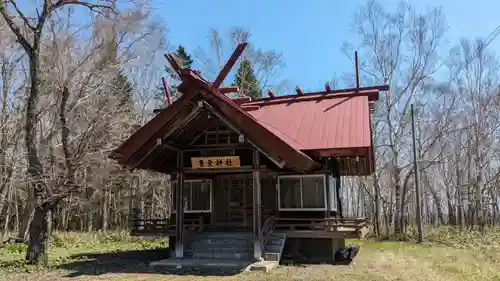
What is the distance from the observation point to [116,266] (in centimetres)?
1331

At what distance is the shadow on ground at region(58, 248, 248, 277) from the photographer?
39.1ft

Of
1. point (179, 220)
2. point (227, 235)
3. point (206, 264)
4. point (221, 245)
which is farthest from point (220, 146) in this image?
point (206, 264)

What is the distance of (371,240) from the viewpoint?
82.0 feet

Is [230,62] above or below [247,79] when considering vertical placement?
below

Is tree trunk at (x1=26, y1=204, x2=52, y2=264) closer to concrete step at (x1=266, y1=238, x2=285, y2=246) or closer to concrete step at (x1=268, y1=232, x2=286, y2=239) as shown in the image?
concrete step at (x1=266, y1=238, x2=285, y2=246)

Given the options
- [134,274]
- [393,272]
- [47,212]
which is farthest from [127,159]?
[393,272]

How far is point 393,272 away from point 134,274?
23.4 ft

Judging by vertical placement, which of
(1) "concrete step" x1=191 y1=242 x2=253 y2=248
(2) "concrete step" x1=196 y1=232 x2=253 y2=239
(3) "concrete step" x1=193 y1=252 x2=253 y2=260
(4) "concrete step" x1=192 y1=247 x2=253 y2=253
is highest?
(2) "concrete step" x1=196 y1=232 x2=253 y2=239

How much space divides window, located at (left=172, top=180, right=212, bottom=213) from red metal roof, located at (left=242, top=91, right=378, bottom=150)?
11.1ft

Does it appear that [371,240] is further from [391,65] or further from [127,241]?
[127,241]

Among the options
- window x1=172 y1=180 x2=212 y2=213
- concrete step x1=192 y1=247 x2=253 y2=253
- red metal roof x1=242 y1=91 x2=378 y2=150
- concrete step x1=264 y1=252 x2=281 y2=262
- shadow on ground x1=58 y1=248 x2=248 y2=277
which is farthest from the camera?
window x1=172 y1=180 x2=212 y2=213

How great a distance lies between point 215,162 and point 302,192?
335 cm

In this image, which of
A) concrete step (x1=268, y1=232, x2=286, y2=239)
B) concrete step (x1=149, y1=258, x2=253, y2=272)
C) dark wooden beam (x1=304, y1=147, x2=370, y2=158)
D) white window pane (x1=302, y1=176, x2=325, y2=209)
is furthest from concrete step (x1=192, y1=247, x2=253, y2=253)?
dark wooden beam (x1=304, y1=147, x2=370, y2=158)

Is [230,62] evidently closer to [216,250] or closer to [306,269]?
[216,250]
